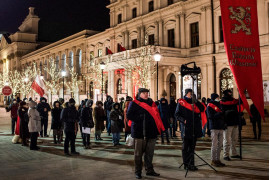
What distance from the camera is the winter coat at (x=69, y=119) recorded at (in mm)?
9477

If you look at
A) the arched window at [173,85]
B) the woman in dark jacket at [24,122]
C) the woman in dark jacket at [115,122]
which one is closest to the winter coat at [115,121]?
the woman in dark jacket at [115,122]

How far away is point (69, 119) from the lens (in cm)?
950

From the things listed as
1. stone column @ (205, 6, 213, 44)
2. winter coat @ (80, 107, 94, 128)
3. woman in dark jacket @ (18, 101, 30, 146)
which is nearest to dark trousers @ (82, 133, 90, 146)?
winter coat @ (80, 107, 94, 128)

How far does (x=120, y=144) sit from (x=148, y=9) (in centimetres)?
2576

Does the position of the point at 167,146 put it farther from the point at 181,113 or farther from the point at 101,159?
the point at 181,113

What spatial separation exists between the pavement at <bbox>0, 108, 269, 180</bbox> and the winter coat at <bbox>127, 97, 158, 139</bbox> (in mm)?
968

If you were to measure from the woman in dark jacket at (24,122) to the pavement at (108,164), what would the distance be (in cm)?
37

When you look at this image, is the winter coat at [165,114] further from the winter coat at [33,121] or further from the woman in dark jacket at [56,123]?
the winter coat at [33,121]

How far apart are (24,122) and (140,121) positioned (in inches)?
255

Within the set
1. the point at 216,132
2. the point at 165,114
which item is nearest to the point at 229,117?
the point at 216,132

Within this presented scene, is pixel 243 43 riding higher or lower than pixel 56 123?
higher

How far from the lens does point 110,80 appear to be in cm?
3400

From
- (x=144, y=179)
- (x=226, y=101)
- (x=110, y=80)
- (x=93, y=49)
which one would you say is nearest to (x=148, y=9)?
(x=110, y=80)

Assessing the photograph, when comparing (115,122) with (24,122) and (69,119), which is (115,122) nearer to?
(69,119)
